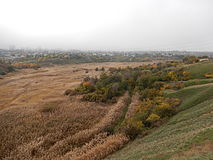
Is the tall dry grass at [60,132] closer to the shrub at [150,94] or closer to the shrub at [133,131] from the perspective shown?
the shrub at [133,131]

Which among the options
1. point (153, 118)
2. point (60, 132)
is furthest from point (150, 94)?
point (60, 132)

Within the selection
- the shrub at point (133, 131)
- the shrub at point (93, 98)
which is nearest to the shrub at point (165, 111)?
the shrub at point (133, 131)

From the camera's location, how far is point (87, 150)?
18.9 m

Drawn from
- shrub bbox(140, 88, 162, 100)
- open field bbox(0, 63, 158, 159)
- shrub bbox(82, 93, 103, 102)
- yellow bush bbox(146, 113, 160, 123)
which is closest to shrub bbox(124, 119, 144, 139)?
open field bbox(0, 63, 158, 159)

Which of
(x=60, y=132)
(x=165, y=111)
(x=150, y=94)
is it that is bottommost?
(x=60, y=132)

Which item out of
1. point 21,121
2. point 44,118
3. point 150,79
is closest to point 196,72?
point 150,79

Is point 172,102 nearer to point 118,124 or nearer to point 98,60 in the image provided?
point 118,124

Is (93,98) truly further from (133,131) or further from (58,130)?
(133,131)

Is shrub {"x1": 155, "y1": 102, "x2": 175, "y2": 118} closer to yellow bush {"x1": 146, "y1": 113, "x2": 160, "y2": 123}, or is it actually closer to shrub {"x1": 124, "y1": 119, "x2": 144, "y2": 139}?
yellow bush {"x1": 146, "y1": 113, "x2": 160, "y2": 123}

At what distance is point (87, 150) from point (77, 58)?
138m

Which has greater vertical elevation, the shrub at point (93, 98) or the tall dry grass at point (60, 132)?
the shrub at point (93, 98)

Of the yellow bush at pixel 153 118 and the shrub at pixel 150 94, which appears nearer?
the yellow bush at pixel 153 118

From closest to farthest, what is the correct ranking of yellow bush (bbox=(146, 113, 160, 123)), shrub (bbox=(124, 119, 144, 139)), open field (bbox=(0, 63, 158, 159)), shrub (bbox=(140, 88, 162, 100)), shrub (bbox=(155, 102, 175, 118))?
open field (bbox=(0, 63, 158, 159)), shrub (bbox=(124, 119, 144, 139)), yellow bush (bbox=(146, 113, 160, 123)), shrub (bbox=(155, 102, 175, 118)), shrub (bbox=(140, 88, 162, 100))

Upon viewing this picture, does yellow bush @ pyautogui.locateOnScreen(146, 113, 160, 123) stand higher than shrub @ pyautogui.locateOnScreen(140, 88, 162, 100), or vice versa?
shrub @ pyautogui.locateOnScreen(140, 88, 162, 100)
